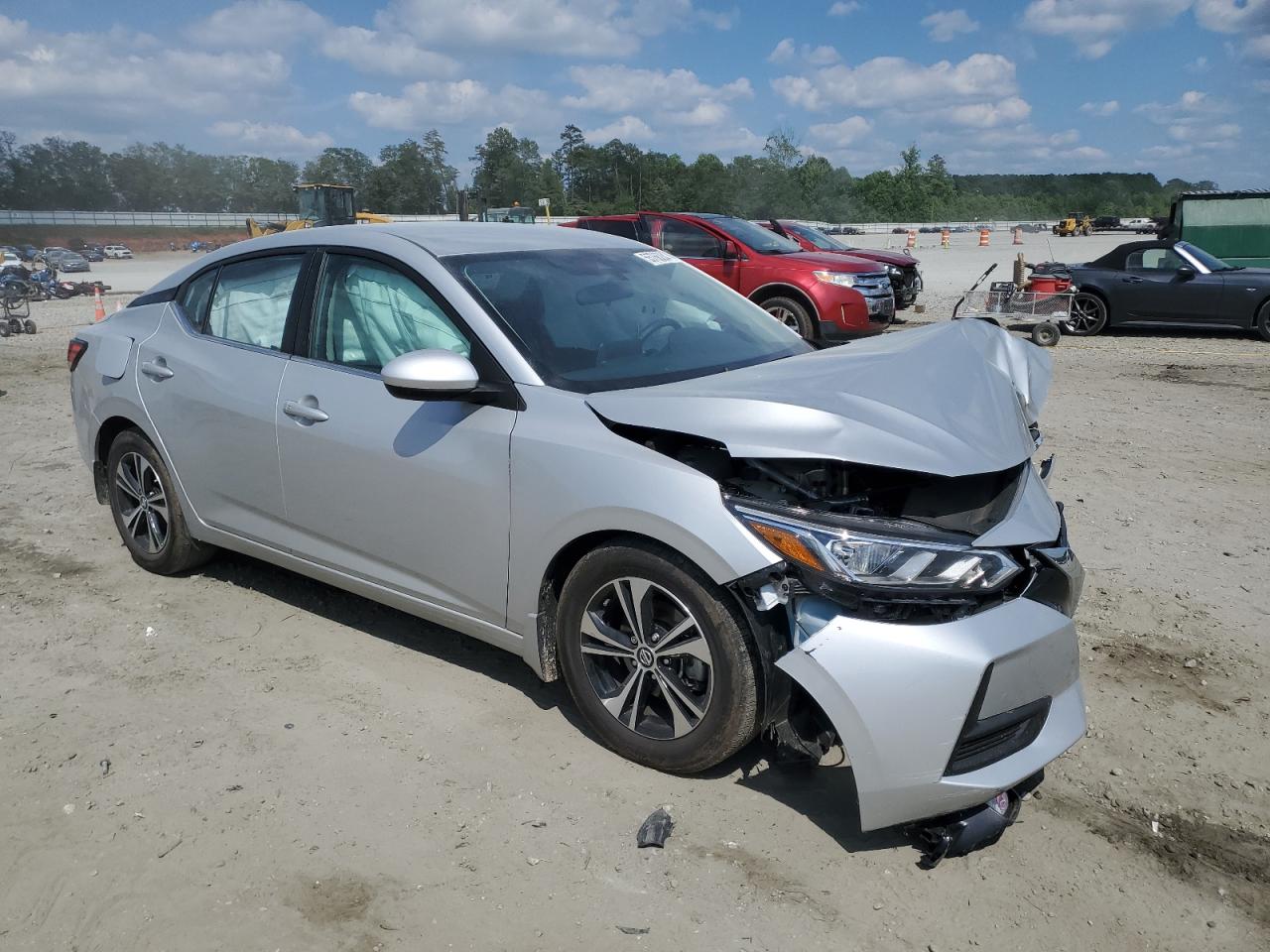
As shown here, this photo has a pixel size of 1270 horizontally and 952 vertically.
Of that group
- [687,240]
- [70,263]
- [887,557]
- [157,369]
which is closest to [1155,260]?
[687,240]

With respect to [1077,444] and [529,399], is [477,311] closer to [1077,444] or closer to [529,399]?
[529,399]

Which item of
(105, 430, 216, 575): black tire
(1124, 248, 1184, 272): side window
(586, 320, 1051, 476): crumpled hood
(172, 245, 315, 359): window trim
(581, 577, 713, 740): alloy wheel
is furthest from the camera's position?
(1124, 248, 1184, 272): side window

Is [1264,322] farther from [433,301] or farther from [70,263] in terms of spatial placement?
[70,263]

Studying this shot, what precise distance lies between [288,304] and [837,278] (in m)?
9.46

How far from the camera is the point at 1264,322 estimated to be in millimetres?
13766

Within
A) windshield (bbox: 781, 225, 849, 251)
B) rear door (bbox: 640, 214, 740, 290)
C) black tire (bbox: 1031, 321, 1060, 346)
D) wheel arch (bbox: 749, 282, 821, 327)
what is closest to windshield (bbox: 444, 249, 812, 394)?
wheel arch (bbox: 749, 282, 821, 327)

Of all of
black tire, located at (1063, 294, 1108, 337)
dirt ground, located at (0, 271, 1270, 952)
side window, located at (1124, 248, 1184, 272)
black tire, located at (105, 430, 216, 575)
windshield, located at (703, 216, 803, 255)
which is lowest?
dirt ground, located at (0, 271, 1270, 952)

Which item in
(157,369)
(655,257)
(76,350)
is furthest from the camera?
(76,350)

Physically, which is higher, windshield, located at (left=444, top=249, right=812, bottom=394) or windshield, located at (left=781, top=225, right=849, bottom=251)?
windshield, located at (left=781, top=225, right=849, bottom=251)

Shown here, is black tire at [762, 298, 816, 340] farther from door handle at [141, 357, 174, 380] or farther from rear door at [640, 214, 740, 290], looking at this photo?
door handle at [141, 357, 174, 380]

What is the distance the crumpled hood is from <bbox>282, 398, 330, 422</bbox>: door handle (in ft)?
3.98

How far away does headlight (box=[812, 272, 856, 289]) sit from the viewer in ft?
40.9

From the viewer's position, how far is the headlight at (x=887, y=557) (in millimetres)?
2650

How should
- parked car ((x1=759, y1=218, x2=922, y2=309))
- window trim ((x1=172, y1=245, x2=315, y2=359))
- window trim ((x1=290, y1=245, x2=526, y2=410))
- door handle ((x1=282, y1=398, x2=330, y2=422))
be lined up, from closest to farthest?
window trim ((x1=290, y1=245, x2=526, y2=410))
door handle ((x1=282, y1=398, x2=330, y2=422))
window trim ((x1=172, y1=245, x2=315, y2=359))
parked car ((x1=759, y1=218, x2=922, y2=309))
